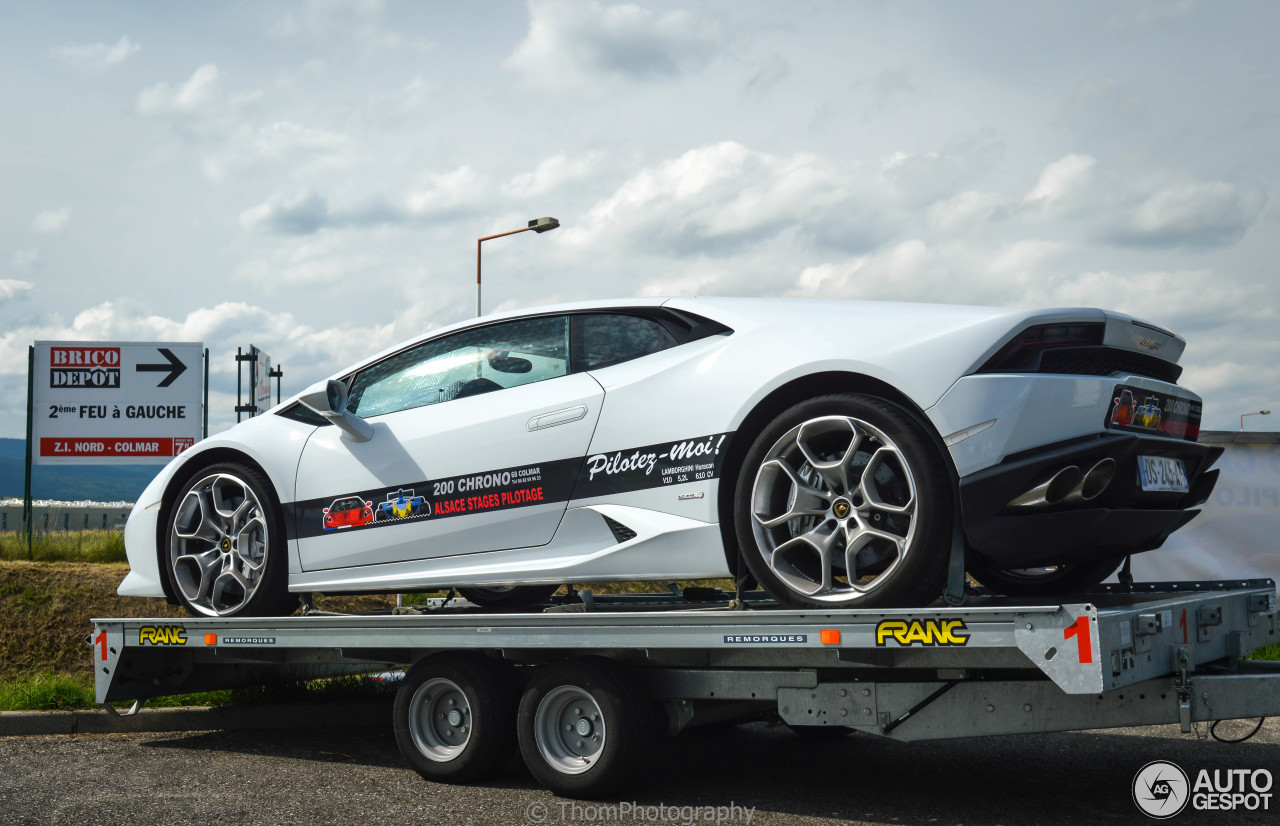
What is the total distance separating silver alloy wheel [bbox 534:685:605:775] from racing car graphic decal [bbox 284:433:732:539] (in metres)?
0.83

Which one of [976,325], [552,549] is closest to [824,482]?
[976,325]

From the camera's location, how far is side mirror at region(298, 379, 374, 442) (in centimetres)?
534

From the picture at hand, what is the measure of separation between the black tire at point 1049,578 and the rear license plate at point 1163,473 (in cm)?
78

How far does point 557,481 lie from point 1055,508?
1.98m

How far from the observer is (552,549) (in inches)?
181

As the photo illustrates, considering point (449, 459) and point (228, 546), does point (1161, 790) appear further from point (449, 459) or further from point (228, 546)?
point (228, 546)

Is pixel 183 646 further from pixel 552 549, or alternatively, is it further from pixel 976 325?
pixel 976 325

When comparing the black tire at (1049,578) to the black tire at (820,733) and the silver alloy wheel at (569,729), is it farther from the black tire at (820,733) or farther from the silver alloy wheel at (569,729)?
the silver alloy wheel at (569,729)

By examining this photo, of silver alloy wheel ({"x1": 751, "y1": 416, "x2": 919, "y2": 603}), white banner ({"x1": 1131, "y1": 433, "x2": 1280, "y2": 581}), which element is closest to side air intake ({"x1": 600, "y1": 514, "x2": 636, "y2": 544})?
silver alloy wheel ({"x1": 751, "y1": 416, "x2": 919, "y2": 603})

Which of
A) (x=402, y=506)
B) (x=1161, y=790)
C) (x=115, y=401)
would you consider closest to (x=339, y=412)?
(x=402, y=506)

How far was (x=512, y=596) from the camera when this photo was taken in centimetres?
638

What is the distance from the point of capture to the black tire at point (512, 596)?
250 inches

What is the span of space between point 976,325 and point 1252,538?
604 cm

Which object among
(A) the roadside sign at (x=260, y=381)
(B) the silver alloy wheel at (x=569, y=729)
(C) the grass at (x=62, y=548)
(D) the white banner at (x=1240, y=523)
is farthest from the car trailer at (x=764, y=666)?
(A) the roadside sign at (x=260, y=381)
